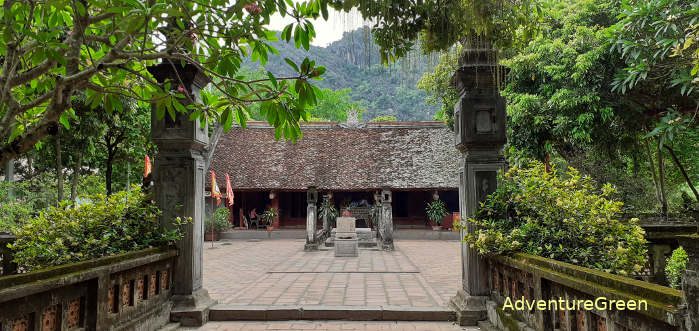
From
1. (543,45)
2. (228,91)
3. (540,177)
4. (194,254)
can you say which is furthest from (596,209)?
(543,45)

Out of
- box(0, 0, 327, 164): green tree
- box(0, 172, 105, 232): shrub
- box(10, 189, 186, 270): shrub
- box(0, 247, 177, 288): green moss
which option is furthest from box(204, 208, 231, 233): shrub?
box(0, 0, 327, 164): green tree

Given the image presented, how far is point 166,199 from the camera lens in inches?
197

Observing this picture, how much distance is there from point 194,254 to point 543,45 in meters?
10.3

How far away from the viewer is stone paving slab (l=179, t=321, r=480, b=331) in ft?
15.7

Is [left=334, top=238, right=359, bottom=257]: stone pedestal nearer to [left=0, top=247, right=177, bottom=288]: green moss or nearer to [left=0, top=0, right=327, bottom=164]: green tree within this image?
[left=0, top=247, right=177, bottom=288]: green moss

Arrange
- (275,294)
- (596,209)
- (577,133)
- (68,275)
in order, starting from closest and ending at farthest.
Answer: (68,275)
(596,209)
(275,294)
(577,133)

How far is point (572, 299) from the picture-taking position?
10.1 ft

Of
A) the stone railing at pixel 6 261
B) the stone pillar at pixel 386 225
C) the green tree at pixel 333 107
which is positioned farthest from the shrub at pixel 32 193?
the green tree at pixel 333 107

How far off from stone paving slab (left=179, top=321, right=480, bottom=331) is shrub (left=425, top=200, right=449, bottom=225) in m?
14.6

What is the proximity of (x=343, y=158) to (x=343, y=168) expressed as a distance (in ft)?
2.86

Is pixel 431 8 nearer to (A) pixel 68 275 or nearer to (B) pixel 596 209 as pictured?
(B) pixel 596 209

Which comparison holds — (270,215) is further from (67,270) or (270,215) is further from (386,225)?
(67,270)

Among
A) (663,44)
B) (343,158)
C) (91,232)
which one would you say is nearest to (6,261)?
(91,232)

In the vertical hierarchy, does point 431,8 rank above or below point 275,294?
above
